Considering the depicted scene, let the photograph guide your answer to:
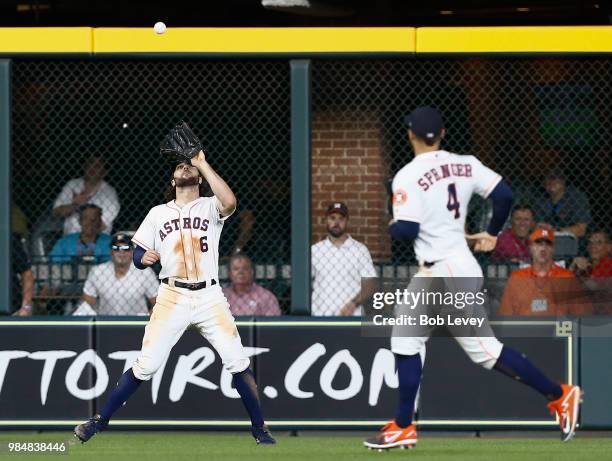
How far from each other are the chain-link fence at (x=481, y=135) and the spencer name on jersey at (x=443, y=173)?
3159 millimetres

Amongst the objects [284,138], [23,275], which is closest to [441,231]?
[23,275]

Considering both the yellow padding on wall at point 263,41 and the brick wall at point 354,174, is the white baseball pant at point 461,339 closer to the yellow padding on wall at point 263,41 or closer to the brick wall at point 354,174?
the yellow padding on wall at point 263,41

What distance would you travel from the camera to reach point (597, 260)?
35.1 ft

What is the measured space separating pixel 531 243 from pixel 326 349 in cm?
168

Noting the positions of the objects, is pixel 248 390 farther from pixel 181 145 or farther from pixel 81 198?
pixel 81 198

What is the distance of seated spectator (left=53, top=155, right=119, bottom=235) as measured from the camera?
11258mm

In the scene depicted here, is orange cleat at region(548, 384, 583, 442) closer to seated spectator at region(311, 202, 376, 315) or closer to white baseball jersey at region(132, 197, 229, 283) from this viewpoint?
white baseball jersey at region(132, 197, 229, 283)

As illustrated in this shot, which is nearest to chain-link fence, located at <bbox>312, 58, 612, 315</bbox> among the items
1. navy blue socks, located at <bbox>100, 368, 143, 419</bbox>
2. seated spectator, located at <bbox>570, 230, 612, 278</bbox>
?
seated spectator, located at <bbox>570, 230, 612, 278</bbox>

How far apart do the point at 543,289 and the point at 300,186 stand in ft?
6.08

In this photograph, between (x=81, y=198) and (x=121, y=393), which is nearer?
(x=121, y=393)

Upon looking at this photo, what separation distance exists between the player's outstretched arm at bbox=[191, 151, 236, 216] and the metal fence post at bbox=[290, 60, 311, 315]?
150 centimetres

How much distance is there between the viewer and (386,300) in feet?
33.2

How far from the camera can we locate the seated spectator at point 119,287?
10266 millimetres
